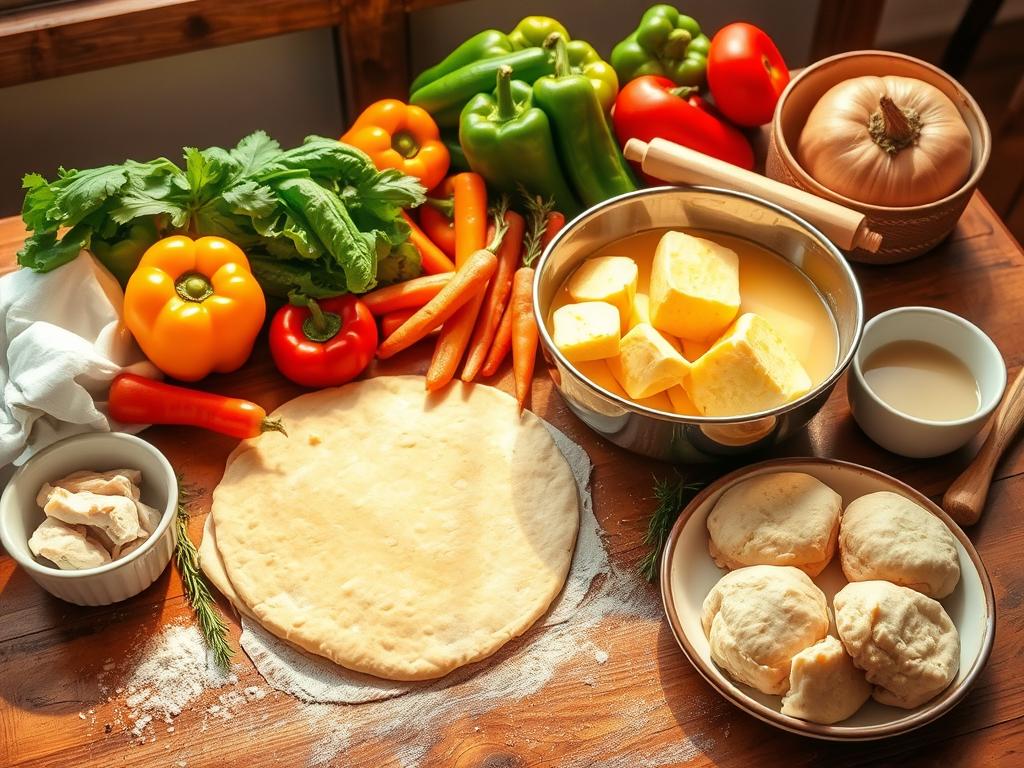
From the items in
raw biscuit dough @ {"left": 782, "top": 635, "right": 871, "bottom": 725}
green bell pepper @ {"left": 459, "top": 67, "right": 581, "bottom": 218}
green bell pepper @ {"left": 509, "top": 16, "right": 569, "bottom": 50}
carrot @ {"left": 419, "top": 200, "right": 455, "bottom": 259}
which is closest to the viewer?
raw biscuit dough @ {"left": 782, "top": 635, "right": 871, "bottom": 725}

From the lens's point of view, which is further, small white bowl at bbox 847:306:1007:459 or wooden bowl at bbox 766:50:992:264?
wooden bowl at bbox 766:50:992:264

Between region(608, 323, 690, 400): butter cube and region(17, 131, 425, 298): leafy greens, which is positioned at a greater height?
region(17, 131, 425, 298): leafy greens

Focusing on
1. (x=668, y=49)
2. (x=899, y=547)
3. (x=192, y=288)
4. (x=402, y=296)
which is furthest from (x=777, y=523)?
(x=668, y=49)

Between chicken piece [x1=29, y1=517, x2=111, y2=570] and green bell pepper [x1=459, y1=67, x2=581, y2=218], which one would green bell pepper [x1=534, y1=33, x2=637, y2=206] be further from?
chicken piece [x1=29, y1=517, x2=111, y2=570]

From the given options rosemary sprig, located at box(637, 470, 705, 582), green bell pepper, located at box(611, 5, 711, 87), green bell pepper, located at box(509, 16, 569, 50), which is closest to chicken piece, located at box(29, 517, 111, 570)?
rosemary sprig, located at box(637, 470, 705, 582)

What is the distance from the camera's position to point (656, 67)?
8.03 feet

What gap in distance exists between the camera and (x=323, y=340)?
2.02 meters

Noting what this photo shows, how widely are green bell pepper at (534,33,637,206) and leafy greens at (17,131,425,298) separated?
34cm

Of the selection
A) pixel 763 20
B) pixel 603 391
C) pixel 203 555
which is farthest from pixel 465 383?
pixel 763 20

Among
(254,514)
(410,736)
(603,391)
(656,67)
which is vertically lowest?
(410,736)

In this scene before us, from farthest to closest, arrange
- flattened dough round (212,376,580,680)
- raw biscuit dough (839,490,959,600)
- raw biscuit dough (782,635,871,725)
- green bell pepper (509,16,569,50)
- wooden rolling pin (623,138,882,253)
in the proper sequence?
1. green bell pepper (509,16,569,50)
2. wooden rolling pin (623,138,882,253)
3. flattened dough round (212,376,580,680)
4. raw biscuit dough (839,490,959,600)
5. raw biscuit dough (782,635,871,725)

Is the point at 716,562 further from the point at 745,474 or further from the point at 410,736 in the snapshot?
the point at 410,736

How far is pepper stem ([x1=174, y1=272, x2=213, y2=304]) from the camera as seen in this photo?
1912mm

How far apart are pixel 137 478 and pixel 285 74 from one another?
62.8 inches
